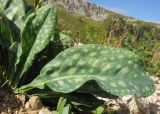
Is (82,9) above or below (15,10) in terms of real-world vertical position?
below

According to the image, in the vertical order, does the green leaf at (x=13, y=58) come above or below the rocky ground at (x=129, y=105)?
above

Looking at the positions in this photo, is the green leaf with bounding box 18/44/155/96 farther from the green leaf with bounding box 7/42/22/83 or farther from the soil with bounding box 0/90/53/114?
the green leaf with bounding box 7/42/22/83

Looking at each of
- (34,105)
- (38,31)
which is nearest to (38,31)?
(38,31)

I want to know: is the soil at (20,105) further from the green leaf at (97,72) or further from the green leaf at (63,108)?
the green leaf at (63,108)

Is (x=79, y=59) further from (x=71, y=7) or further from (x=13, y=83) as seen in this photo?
(x=71, y=7)

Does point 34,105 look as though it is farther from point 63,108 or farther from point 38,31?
point 38,31

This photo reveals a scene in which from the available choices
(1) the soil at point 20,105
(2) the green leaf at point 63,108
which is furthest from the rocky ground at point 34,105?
(2) the green leaf at point 63,108

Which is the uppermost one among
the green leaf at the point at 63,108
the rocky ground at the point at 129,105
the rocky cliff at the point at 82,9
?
the green leaf at the point at 63,108
